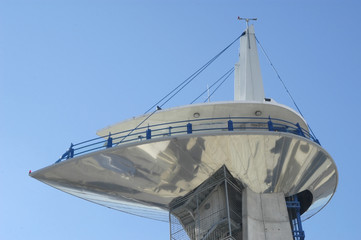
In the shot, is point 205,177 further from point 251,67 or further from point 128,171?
point 251,67

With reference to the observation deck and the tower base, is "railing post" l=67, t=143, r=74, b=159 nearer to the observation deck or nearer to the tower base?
the observation deck

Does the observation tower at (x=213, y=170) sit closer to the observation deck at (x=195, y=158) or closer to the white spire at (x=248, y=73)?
the observation deck at (x=195, y=158)

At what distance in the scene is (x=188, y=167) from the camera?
28609 millimetres

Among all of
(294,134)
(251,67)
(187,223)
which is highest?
(251,67)

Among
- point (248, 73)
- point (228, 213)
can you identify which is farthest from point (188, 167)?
point (248, 73)

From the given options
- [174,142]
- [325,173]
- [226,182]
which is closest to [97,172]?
[174,142]

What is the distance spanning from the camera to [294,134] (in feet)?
90.3

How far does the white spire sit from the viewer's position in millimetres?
32906

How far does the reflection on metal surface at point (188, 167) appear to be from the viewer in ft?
89.6

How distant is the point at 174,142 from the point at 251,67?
9.34m

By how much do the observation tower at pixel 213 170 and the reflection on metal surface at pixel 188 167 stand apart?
0.05 m

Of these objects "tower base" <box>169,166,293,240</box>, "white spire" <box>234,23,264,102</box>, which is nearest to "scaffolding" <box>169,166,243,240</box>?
"tower base" <box>169,166,293,240</box>

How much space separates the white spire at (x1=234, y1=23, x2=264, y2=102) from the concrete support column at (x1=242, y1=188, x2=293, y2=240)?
5.84 m

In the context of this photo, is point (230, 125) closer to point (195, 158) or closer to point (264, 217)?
point (195, 158)
